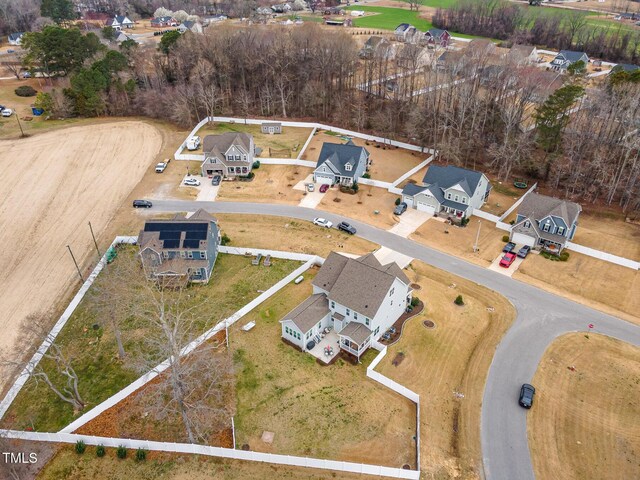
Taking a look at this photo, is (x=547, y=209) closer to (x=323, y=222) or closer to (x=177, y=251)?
(x=323, y=222)

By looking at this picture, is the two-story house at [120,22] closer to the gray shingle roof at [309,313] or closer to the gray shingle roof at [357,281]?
the gray shingle roof at [357,281]

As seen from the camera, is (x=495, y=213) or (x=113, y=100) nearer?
(x=495, y=213)

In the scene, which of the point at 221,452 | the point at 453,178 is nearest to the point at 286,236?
the point at 453,178

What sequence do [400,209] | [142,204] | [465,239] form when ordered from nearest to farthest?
[465,239], [400,209], [142,204]

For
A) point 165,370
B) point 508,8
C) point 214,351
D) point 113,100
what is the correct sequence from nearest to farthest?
1. point 165,370
2. point 214,351
3. point 113,100
4. point 508,8

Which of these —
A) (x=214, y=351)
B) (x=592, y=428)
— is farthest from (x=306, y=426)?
(x=592, y=428)

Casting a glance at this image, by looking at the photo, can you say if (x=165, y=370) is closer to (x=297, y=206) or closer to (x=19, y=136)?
(x=297, y=206)

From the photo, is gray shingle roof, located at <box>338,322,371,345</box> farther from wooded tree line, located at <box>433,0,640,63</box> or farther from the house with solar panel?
wooded tree line, located at <box>433,0,640,63</box>
